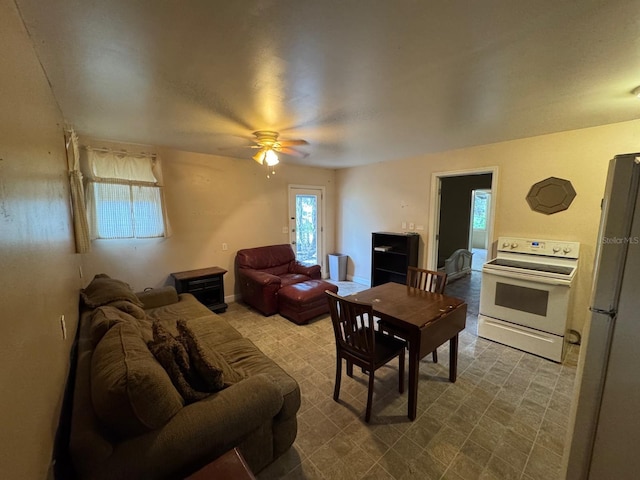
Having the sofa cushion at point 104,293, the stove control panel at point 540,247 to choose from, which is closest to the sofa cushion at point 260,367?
the sofa cushion at point 104,293

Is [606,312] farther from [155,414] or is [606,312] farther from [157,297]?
[157,297]

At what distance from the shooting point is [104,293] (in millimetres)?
2457

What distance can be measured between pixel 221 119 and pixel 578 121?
3.57 m

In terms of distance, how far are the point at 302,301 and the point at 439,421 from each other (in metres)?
2.04

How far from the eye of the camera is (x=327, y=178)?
584cm

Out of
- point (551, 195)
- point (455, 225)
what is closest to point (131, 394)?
point (551, 195)

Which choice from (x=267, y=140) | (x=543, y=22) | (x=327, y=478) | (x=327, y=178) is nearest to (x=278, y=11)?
(x=543, y=22)

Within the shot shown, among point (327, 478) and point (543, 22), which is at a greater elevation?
point (543, 22)

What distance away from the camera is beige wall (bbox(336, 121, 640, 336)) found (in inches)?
114

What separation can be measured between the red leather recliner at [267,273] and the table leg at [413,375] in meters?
2.37

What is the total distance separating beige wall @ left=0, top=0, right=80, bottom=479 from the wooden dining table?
1.89 metres

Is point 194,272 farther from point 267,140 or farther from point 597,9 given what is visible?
point 597,9

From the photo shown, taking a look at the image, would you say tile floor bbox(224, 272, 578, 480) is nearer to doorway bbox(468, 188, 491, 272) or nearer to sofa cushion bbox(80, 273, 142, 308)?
sofa cushion bbox(80, 273, 142, 308)

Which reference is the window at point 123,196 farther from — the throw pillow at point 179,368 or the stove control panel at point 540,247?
the stove control panel at point 540,247
